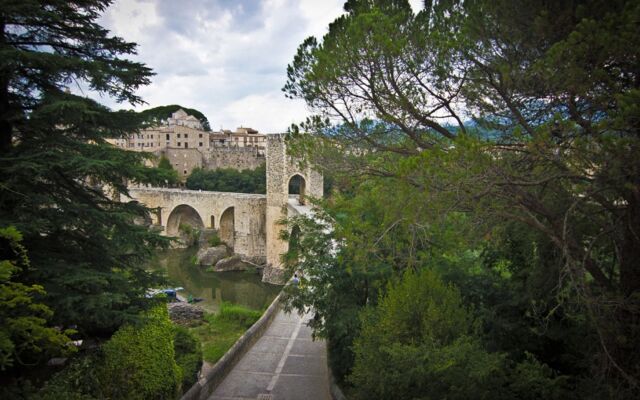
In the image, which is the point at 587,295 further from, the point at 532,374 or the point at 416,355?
the point at 416,355

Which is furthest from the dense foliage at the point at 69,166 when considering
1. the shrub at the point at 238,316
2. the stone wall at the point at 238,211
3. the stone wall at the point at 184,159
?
the stone wall at the point at 184,159

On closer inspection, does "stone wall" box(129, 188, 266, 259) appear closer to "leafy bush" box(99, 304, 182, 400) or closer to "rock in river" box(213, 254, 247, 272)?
"rock in river" box(213, 254, 247, 272)

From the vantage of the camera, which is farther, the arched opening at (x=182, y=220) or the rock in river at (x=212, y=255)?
the arched opening at (x=182, y=220)

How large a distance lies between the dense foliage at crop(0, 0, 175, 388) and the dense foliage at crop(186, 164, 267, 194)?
29.7m

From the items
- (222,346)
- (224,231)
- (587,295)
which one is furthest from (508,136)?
(224,231)

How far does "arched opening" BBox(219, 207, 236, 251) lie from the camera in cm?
2962

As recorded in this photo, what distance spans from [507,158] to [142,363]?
5.60 metres

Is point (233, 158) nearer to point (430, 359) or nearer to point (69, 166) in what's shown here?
point (69, 166)

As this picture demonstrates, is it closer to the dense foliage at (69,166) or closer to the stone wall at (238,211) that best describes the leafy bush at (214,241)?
the stone wall at (238,211)

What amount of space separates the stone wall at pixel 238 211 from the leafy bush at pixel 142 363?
18333 millimetres

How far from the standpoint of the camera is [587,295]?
4543 millimetres

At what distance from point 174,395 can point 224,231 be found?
885 inches

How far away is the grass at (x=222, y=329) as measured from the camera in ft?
38.7

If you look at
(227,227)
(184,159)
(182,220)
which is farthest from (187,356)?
(184,159)
